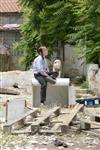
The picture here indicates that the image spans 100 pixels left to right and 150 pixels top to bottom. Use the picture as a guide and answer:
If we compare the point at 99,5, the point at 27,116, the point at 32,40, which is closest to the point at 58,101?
the point at 27,116

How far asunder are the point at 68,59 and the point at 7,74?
553 cm

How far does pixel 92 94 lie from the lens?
59.1ft

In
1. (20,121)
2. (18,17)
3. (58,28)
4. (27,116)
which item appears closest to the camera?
(20,121)

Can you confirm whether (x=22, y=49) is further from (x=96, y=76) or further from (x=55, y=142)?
(x=55, y=142)

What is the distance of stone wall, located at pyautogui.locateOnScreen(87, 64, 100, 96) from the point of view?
17.8 metres

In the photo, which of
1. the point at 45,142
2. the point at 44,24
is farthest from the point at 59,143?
the point at 44,24

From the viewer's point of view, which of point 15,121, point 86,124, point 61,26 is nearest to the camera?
point 86,124

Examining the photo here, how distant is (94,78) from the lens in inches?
720

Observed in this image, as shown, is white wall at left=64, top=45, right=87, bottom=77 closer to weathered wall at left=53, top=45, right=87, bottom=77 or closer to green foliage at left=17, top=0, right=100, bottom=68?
weathered wall at left=53, top=45, right=87, bottom=77

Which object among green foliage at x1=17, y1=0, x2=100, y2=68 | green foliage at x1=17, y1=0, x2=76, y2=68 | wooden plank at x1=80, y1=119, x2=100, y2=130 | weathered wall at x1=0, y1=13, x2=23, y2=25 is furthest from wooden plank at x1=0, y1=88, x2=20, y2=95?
weathered wall at x1=0, y1=13, x2=23, y2=25

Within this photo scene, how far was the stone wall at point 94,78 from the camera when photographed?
58.4 feet

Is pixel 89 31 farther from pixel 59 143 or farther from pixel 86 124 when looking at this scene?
pixel 59 143

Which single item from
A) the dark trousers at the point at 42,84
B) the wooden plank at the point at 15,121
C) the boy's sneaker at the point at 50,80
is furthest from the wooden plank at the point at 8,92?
the wooden plank at the point at 15,121

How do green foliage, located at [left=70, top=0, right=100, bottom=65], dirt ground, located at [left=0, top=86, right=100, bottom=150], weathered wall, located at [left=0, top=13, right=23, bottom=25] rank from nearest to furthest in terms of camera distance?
dirt ground, located at [left=0, top=86, right=100, bottom=150] → green foliage, located at [left=70, top=0, right=100, bottom=65] → weathered wall, located at [left=0, top=13, right=23, bottom=25]
